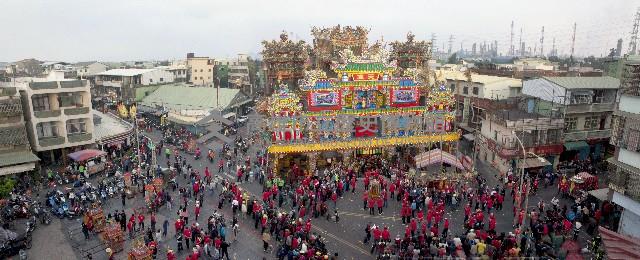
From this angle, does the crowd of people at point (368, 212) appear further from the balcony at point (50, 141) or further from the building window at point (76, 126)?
the balcony at point (50, 141)

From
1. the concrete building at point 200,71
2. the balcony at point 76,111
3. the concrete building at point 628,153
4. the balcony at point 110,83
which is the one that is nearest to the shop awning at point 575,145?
the concrete building at point 628,153

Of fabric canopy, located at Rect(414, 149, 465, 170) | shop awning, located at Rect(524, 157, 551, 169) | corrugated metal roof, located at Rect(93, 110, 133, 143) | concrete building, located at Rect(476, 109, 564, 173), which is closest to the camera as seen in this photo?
fabric canopy, located at Rect(414, 149, 465, 170)


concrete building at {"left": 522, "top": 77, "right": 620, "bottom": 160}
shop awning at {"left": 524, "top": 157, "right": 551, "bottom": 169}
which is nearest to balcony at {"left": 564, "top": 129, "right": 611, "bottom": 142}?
concrete building at {"left": 522, "top": 77, "right": 620, "bottom": 160}

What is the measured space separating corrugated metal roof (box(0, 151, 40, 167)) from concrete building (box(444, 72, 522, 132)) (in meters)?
40.2

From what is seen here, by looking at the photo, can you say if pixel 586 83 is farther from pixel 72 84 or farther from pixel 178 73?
pixel 178 73

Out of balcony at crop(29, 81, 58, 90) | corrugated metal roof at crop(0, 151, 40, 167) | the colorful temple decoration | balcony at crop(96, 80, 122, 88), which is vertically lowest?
corrugated metal roof at crop(0, 151, 40, 167)

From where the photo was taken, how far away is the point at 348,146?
37.9 m

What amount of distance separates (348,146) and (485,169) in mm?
12458

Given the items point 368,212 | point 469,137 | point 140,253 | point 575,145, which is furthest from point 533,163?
point 140,253

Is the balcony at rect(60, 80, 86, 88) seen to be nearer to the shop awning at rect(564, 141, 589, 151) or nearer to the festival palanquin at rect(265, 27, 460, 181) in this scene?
the festival palanquin at rect(265, 27, 460, 181)

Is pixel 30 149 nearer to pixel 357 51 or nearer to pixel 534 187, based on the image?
pixel 357 51

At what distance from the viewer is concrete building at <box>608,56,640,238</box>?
23.5 meters

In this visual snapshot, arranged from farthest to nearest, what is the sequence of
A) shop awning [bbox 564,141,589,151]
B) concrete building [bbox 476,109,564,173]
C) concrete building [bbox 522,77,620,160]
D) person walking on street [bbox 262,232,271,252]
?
shop awning [bbox 564,141,589,151]
concrete building [bbox 522,77,620,160]
concrete building [bbox 476,109,564,173]
person walking on street [bbox 262,232,271,252]

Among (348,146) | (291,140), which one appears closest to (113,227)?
(291,140)
